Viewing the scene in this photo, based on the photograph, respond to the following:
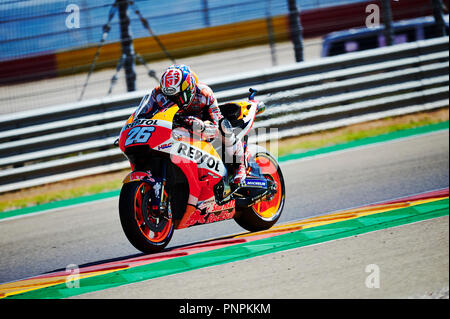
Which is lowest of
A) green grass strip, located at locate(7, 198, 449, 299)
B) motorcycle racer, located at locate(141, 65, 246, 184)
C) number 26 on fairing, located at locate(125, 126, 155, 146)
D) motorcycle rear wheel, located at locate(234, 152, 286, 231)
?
green grass strip, located at locate(7, 198, 449, 299)

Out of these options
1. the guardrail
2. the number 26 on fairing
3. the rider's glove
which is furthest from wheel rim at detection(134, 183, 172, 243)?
the guardrail

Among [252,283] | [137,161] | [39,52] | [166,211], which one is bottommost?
[252,283]

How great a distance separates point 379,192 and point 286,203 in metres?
1.07

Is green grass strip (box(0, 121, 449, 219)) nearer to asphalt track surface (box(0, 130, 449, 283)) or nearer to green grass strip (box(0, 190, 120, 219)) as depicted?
green grass strip (box(0, 190, 120, 219))

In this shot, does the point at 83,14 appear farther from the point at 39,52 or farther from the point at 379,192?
the point at 379,192

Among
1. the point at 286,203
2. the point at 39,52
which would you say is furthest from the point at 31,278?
the point at 39,52

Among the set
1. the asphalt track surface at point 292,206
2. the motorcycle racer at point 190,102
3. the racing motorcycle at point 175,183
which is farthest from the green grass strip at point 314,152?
the motorcycle racer at point 190,102

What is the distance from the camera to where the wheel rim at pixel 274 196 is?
614 centimetres

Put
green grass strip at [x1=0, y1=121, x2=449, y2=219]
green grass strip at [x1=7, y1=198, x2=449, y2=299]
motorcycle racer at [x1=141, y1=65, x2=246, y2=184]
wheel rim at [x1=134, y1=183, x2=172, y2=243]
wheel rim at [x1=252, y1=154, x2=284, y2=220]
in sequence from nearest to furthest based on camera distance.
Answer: green grass strip at [x1=7, y1=198, x2=449, y2=299]
wheel rim at [x1=134, y1=183, x2=172, y2=243]
motorcycle racer at [x1=141, y1=65, x2=246, y2=184]
wheel rim at [x1=252, y1=154, x2=284, y2=220]
green grass strip at [x1=0, y1=121, x2=449, y2=219]

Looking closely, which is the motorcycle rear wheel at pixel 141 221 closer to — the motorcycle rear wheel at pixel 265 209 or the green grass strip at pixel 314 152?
the motorcycle rear wheel at pixel 265 209

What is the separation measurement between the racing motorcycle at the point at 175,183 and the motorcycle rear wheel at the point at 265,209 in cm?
1

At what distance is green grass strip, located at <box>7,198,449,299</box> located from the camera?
450 cm

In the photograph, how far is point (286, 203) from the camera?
706 centimetres

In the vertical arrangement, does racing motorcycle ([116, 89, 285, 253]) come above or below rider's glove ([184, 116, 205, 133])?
below
